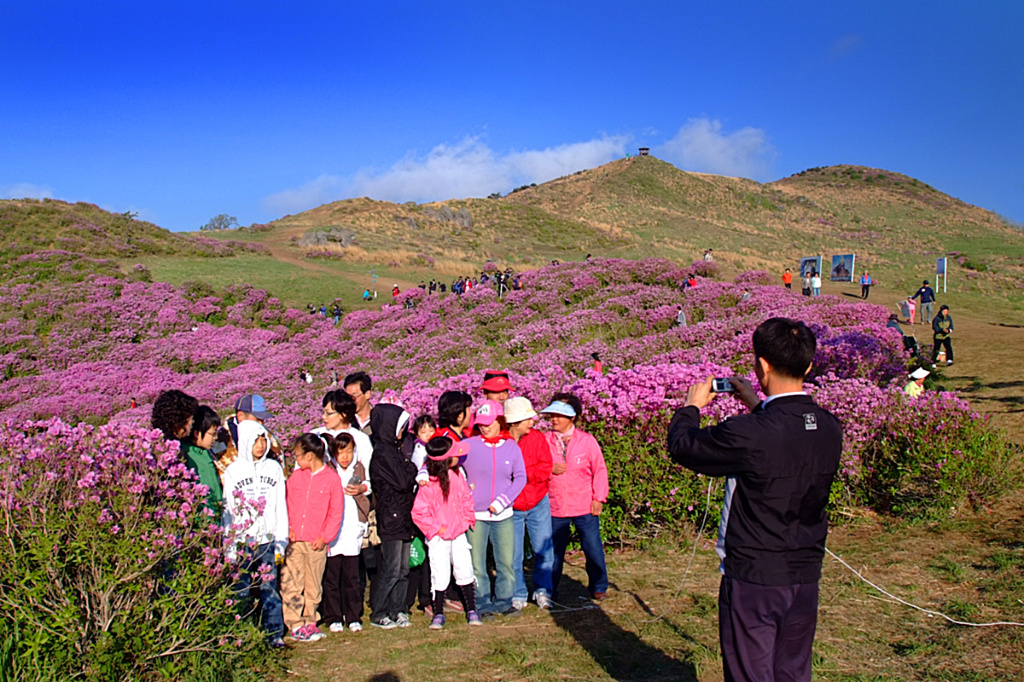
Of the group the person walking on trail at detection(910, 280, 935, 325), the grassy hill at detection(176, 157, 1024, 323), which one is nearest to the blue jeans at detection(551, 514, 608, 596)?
the person walking on trail at detection(910, 280, 935, 325)

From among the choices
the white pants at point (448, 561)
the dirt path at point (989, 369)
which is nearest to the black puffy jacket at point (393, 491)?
the white pants at point (448, 561)

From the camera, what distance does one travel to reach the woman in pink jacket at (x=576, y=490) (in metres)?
5.84

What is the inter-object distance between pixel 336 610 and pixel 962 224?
86704 millimetres

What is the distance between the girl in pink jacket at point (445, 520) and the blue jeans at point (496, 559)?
102mm

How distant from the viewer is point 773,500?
2.89 metres

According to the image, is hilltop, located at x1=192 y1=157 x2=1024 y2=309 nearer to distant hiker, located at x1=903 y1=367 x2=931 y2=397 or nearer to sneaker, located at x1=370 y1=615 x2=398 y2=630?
distant hiker, located at x1=903 y1=367 x2=931 y2=397

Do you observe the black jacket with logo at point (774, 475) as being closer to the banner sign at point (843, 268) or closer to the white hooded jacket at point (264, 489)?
the white hooded jacket at point (264, 489)

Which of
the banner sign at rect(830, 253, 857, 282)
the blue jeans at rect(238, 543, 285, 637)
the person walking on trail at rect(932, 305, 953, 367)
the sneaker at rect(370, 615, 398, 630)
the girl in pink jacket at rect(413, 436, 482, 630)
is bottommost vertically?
the sneaker at rect(370, 615, 398, 630)

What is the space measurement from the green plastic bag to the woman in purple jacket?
41 cm

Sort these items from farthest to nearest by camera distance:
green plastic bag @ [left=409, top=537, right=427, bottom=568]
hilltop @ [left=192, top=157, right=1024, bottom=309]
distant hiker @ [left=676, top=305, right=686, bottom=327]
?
hilltop @ [left=192, top=157, right=1024, bottom=309] < distant hiker @ [left=676, top=305, right=686, bottom=327] < green plastic bag @ [left=409, top=537, right=427, bottom=568]

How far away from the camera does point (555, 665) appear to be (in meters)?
4.53

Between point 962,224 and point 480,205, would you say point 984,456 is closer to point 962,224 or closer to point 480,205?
point 480,205

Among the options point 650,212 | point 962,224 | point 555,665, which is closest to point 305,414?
point 555,665

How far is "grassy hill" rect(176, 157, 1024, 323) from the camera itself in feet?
140
